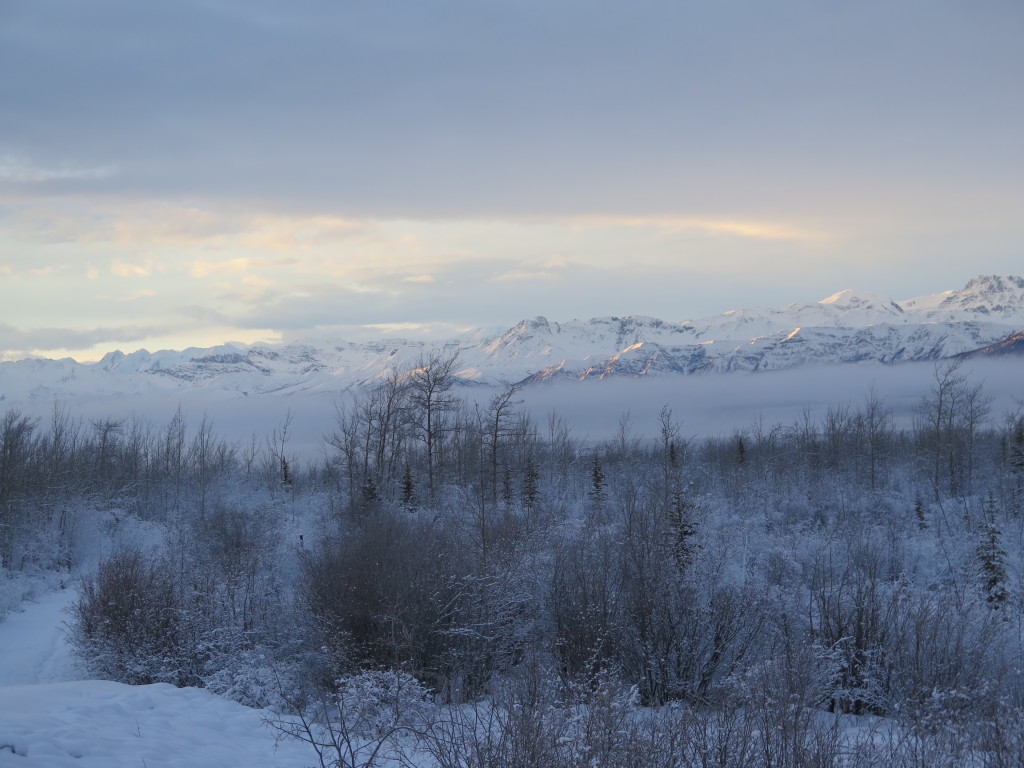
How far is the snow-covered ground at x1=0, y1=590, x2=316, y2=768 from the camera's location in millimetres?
9820

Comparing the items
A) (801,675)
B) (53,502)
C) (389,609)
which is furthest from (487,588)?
(53,502)

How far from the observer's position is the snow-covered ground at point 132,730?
9.82 meters

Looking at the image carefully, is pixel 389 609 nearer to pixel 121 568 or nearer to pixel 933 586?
pixel 121 568

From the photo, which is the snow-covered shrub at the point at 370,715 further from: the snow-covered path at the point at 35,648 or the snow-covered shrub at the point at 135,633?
the snow-covered path at the point at 35,648

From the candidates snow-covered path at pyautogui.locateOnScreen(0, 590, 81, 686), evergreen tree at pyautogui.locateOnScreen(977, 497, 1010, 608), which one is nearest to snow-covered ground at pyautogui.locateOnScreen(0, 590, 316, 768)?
snow-covered path at pyautogui.locateOnScreen(0, 590, 81, 686)

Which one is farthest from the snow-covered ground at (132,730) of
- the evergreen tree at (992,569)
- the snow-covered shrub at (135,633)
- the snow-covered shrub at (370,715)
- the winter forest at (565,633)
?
the evergreen tree at (992,569)

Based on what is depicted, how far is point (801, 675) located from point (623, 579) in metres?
7.45

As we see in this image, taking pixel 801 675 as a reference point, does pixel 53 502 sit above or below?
below

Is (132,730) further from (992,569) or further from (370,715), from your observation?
(992,569)

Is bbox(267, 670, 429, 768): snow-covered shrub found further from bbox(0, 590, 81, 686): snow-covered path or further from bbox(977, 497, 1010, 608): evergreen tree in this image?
bbox(977, 497, 1010, 608): evergreen tree

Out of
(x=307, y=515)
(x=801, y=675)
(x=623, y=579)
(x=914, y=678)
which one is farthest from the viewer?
(x=307, y=515)

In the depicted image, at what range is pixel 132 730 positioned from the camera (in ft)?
38.1

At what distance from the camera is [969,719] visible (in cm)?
956

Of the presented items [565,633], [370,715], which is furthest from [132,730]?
[565,633]
